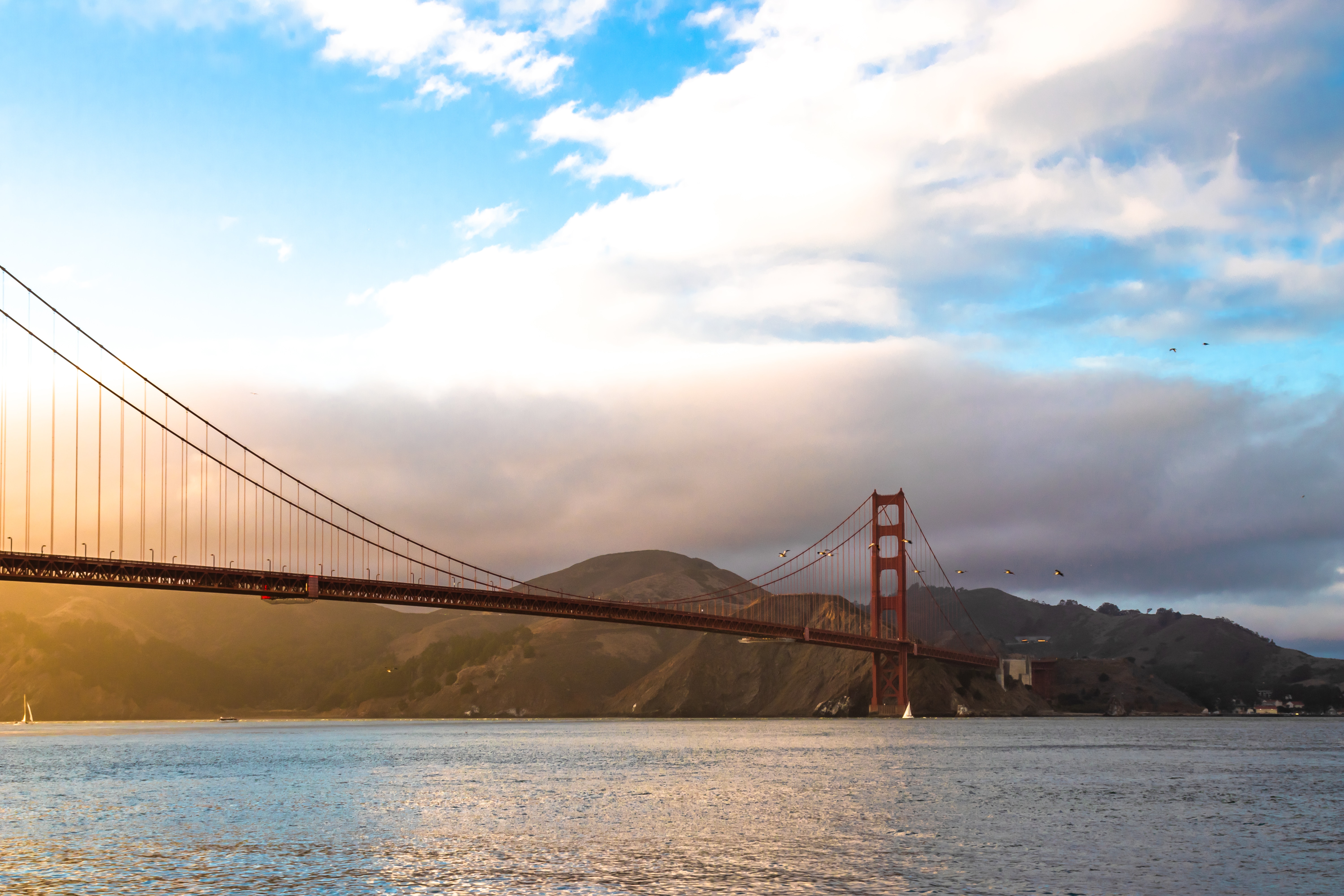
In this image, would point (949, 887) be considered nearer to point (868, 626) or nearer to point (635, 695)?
point (868, 626)

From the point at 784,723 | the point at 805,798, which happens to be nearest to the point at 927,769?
the point at 805,798

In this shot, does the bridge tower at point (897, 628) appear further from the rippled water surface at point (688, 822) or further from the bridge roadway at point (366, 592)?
the rippled water surface at point (688, 822)

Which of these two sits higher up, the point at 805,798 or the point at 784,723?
the point at 805,798

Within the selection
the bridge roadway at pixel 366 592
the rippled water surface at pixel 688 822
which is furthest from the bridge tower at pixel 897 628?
the rippled water surface at pixel 688 822

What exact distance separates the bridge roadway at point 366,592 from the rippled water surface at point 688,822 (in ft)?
30.2

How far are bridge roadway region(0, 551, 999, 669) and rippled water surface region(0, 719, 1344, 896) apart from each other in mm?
9219

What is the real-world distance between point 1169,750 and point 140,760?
58.4 metres

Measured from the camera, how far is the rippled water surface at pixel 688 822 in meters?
22.6

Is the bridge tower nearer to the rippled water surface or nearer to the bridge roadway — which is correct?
the bridge roadway

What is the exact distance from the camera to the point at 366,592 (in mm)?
74750

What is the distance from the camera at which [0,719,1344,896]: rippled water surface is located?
22594 millimetres

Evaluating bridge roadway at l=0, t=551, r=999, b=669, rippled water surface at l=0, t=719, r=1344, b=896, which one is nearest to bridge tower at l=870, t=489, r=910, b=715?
bridge roadway at l=0, t=551, r=999, b=669

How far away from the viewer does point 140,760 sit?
232 feet

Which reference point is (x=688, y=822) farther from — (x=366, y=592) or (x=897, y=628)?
(x=897, y=628)
